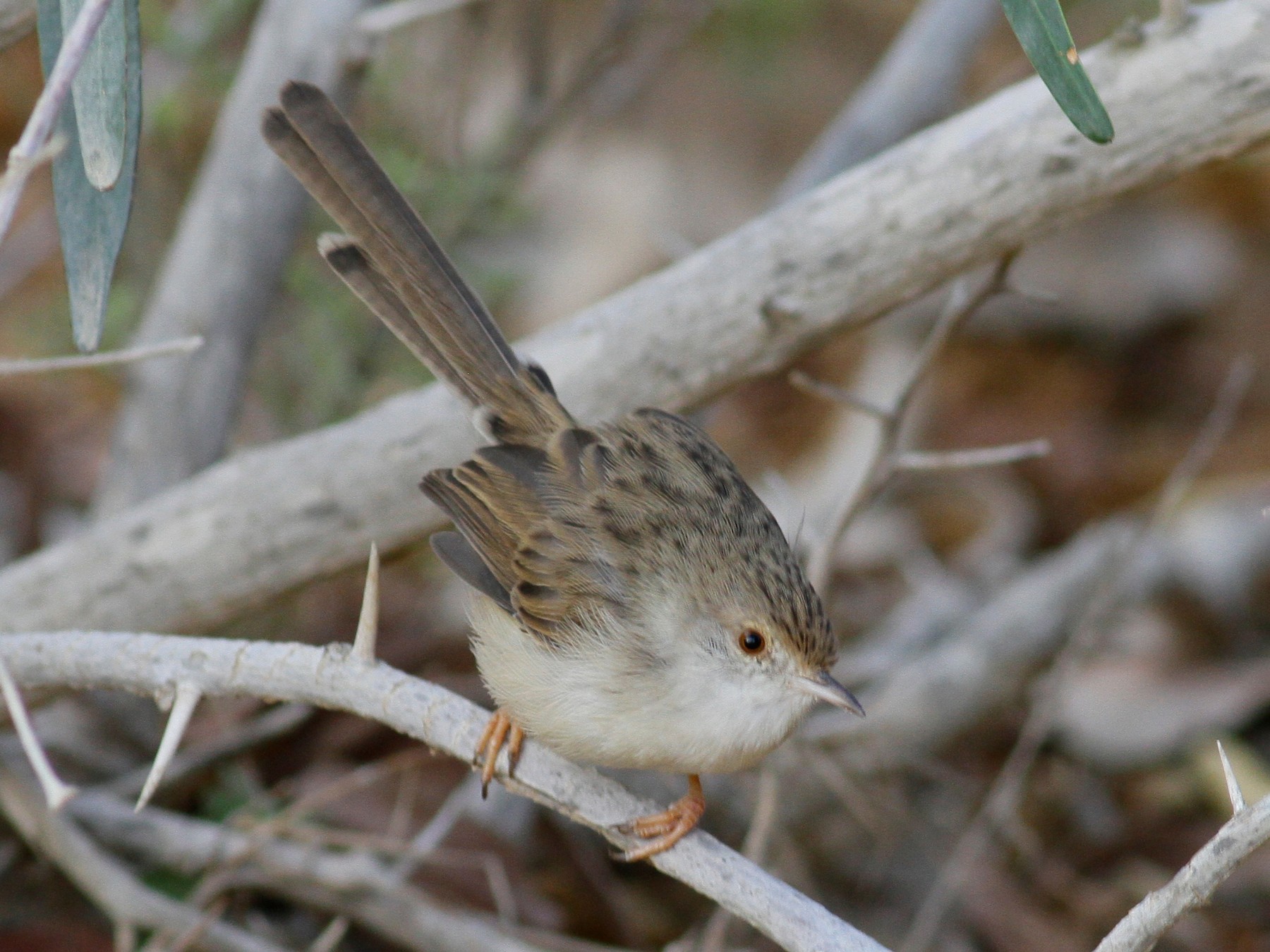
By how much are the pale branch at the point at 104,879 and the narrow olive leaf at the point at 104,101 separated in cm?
198

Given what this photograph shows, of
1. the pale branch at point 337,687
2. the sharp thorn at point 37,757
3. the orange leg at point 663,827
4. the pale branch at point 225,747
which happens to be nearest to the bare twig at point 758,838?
the orange leg at point 663,827

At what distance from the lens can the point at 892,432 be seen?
11.6 ft

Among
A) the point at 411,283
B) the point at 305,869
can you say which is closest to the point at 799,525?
the point at 411,283

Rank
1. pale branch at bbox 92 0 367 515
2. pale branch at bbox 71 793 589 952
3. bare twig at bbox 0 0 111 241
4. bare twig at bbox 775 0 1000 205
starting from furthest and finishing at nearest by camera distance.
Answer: bare twig at bbox 775 0 1000 205 < pale branch at bbox 92 0 367 515 < pale branch at bbox 71 793 589 952 < bare twig at bbox 0 0 111 241

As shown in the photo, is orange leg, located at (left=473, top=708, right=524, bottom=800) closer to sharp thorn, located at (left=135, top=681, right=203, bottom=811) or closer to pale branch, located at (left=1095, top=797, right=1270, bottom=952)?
sharp thorn, located at (left=135, top=681, right=203, bottom=811)

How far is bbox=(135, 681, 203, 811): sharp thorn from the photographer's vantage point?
2139 mm

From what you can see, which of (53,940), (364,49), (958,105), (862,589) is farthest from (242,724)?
(958,105)

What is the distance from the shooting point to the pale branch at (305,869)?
356 cm

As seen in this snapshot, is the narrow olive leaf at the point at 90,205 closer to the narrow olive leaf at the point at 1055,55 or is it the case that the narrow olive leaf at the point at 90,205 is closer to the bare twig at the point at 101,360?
the bare twig at the point at 101,360

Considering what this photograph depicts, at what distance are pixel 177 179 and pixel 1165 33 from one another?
416 centimetres

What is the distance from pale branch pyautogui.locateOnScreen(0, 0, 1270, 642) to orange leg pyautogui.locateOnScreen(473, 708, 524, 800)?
0.77 m

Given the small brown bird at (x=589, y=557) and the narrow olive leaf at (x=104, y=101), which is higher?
the narrow olive leaf at (x=104, y=101)

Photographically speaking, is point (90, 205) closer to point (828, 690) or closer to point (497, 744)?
point (497, 744)

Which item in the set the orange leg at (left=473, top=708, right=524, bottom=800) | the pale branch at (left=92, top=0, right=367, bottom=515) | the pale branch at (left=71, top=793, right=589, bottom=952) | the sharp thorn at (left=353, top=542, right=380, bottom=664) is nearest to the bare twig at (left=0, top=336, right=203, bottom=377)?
the sharp thorn at (left=353, top=542, right=380, bottom=664)
